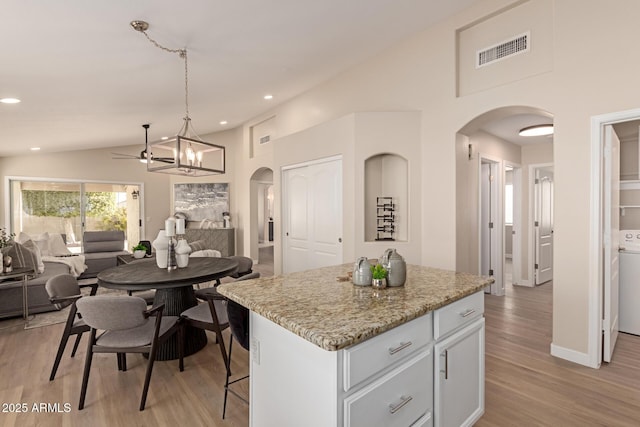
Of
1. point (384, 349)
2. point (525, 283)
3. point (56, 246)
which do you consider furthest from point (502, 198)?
point (56, 246)

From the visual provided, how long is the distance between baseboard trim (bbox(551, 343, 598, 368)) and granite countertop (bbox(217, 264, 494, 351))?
1.63 m

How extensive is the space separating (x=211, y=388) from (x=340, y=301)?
1.52m

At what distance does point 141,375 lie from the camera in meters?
2.67

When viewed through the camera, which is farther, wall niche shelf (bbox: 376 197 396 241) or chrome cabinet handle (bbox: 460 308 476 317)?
wall niche shelf (bbox: 376 197 396 241)

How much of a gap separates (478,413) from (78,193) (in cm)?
911

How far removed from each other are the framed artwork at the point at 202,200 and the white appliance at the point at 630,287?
7.49 meters

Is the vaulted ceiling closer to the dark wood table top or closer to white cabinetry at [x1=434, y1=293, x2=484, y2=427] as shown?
the dark wood table top

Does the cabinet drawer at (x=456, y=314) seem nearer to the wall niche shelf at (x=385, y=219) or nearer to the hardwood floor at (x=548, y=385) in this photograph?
the hardwood floor at (x=548, y=385)

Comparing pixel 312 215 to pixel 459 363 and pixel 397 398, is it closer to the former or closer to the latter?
pixel 459 363

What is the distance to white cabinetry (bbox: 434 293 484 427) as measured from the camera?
164 cm

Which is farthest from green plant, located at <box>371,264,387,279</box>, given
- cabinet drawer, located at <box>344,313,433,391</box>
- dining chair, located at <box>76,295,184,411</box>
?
dining chair, located at <box>76,295,184,411</box>

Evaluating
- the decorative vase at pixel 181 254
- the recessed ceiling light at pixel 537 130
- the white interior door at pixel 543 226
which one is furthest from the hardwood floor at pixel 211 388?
the recessed ceiling light at pixel 537 130

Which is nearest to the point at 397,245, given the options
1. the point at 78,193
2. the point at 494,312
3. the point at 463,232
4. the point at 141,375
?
the point at 463,232

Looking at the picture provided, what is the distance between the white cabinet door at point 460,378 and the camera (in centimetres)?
165
